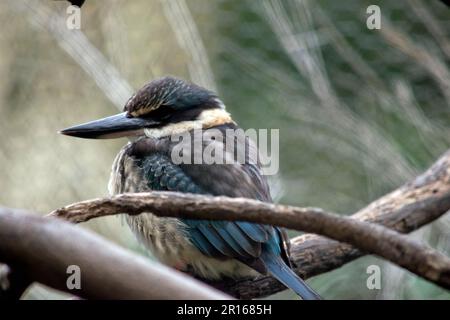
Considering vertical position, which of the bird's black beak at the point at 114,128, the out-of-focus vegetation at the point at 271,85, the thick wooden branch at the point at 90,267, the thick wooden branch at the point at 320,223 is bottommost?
the thick wooden branch at the point at 90,267

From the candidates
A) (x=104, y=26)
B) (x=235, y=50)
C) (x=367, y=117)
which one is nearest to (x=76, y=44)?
(x=104, y=26)

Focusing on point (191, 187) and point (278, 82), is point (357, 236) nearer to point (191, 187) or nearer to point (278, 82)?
point (191, 187)

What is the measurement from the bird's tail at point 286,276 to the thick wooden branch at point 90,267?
0.98m

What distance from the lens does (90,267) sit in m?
0.90

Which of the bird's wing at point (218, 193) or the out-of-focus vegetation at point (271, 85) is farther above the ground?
the out-of-focus vegetation at point (271, 85)

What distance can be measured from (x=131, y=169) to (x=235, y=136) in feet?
1.02

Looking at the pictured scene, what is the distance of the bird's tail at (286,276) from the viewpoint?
1.87 m

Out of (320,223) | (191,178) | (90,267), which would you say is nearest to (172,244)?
(191,178)

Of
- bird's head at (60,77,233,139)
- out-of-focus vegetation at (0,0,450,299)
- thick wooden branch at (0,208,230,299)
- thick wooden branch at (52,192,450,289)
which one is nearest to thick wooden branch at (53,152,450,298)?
thick wooden branch at (52,192,450,289)

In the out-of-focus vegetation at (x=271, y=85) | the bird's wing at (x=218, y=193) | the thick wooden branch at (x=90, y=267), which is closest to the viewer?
the thick wooden branch at (x=90, y=267)

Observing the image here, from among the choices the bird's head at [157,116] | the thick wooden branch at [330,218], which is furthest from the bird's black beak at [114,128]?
the thick wooden branch at [330,218]

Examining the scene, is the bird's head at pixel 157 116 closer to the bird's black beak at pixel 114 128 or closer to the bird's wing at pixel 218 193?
the bird's black beak at pixel 114 128

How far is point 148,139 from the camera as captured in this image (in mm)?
2348

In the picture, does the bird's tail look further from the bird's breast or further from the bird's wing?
the bird's breast
